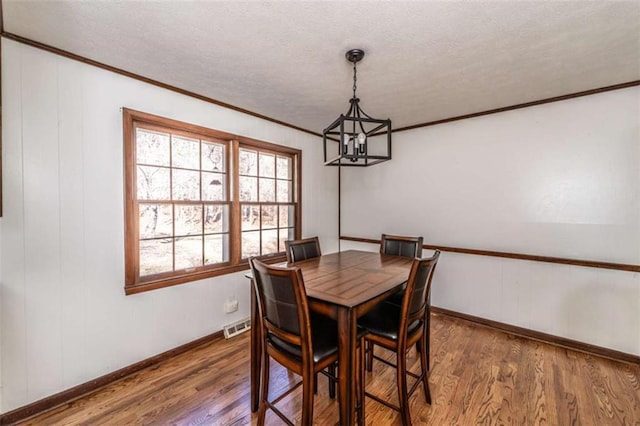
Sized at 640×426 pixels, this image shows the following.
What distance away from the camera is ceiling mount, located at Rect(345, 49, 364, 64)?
1.94m

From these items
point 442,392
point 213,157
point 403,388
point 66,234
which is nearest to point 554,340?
point 442,392

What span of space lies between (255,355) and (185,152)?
1.98 m

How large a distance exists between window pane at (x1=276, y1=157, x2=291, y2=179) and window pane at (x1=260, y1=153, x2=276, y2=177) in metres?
0.09

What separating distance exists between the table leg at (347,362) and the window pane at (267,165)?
241 centimetres

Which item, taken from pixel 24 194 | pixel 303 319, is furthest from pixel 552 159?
pixel 24 194

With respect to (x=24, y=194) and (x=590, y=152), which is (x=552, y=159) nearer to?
(x=590, y=152)

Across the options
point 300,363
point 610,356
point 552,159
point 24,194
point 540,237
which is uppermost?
point 552,159

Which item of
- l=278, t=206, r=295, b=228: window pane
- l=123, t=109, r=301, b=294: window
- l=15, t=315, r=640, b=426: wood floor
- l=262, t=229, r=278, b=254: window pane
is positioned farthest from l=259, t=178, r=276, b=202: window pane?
l=15, t=315, r=640, b=426: wood floor

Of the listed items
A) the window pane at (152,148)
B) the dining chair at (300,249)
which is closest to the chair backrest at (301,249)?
the dining chair at (300,249)

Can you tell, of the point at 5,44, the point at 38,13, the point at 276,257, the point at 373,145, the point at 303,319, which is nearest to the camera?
the point at 303,319

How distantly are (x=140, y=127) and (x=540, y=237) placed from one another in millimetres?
4077

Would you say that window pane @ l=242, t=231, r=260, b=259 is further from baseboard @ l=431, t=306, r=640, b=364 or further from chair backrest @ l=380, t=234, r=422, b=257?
baseboard @ l=431, t=306, r=640, b=364

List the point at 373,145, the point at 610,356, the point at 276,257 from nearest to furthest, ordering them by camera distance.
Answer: the point at 610,356
the point at 276,257
the point at 373,145

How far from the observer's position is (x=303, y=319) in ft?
4.69
